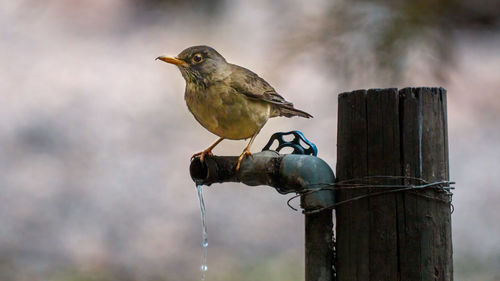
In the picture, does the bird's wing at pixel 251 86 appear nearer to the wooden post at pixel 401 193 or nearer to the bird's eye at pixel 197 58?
the bird's eye at pixel 197 58

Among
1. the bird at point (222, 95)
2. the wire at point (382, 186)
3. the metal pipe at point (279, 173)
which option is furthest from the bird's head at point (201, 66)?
the wire at point (382, 186)

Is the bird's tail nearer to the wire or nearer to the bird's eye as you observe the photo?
the bird's eye

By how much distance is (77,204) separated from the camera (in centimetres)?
520

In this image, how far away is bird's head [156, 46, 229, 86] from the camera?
270 cm

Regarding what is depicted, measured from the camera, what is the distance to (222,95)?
2668 mm

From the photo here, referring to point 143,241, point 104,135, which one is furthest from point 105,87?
point 143,241

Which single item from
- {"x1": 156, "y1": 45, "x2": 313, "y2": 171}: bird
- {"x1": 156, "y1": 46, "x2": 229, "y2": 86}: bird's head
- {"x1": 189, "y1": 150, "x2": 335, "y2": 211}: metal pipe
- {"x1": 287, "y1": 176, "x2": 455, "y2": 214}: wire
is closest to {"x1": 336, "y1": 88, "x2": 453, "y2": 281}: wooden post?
{"x1": 287, "y1": 176, "x2": 455, "y2": 214}: wire

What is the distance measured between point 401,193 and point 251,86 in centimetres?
84

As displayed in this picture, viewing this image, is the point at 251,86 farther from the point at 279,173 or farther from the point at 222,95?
the point at 279,173

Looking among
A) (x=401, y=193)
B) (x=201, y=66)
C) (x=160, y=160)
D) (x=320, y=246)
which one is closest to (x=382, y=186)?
(x=401, y=193)

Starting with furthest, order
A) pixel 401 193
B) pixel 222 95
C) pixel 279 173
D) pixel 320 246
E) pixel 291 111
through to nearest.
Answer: pixel 291 111 < pixel 222 95 < pixel 279 173 < pixel 320 246 < pixel 401 193

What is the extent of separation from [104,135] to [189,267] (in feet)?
4.32

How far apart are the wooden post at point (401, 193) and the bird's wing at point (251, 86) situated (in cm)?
62

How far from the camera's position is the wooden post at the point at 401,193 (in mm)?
2109
